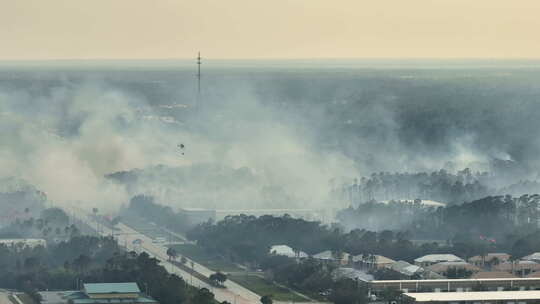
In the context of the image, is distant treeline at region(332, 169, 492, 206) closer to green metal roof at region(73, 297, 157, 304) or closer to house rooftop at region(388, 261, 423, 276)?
house rooftop at region(388, 261, 423, 276)

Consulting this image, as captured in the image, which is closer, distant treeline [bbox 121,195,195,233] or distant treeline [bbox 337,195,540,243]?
distant treeline [bbox 337,195,540,243]

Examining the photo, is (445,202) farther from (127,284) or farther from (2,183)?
(127,284)

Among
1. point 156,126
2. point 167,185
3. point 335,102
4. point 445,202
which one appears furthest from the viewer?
point 335,102

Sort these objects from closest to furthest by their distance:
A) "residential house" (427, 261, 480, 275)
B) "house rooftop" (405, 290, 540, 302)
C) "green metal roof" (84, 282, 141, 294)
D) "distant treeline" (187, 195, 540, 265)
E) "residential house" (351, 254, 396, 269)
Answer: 1. "green metal roof" (84, 282, 141, 294)
2. "house rooftop" (405, 290, 540, 302)
3. "residential house" (427, 261, 480, 275)
4. "residential house" (351, 254, 396, 269)
5. "distant treeline" (187, 195, 540, 265)

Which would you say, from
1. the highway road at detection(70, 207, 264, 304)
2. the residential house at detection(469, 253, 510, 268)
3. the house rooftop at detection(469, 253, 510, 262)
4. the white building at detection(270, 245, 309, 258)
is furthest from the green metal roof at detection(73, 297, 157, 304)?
the house rooftop at detection(469, 253, 510, 262)

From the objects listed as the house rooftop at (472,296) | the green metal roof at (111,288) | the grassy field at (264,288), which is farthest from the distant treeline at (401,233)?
the green metal roof at (111,288)

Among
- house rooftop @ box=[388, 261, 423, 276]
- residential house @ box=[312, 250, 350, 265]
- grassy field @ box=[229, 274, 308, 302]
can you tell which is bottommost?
grassy field @ box=[229, 274, 308, 302]

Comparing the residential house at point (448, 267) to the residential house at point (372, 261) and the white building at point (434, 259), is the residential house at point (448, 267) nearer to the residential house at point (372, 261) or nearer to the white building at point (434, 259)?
the white building at point (434, 259)

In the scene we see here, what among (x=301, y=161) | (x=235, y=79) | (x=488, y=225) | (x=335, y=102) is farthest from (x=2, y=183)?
(x=235, y=79)
